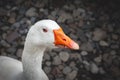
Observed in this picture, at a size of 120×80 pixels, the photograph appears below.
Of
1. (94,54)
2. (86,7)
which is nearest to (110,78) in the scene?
(94,54)

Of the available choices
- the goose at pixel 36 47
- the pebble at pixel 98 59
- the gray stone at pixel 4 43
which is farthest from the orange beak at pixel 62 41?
the gray stone at pixel 4 43

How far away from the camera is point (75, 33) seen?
3.04 meters

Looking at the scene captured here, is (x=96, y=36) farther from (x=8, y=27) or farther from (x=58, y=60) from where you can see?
(x=8, y=27)

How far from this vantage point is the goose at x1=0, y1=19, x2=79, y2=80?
6.18 feet

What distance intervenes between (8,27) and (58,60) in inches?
22.7

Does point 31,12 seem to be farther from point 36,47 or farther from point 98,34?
point 36,47

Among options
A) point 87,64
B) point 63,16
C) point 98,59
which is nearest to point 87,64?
point 87,64

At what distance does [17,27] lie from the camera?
3055 millimetres

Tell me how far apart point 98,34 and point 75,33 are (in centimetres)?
20

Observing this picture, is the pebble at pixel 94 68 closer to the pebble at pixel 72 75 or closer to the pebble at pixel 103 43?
the pebble at pixel 72 75

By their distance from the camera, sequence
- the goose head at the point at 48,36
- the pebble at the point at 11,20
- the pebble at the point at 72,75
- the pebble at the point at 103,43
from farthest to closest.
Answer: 1. the pebble at the point at 11,20
2. the pebble at the point at 103,43
3. the pebble at the point at 72,75
4. the goose head at the point at 48,36

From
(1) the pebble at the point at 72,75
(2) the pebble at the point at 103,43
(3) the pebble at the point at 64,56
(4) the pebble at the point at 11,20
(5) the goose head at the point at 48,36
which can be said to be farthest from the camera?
(4) the pebble at the point at 11,20

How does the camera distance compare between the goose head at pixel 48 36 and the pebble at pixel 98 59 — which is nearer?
the goose head at pixel 48 36

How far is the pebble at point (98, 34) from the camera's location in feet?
9.86
